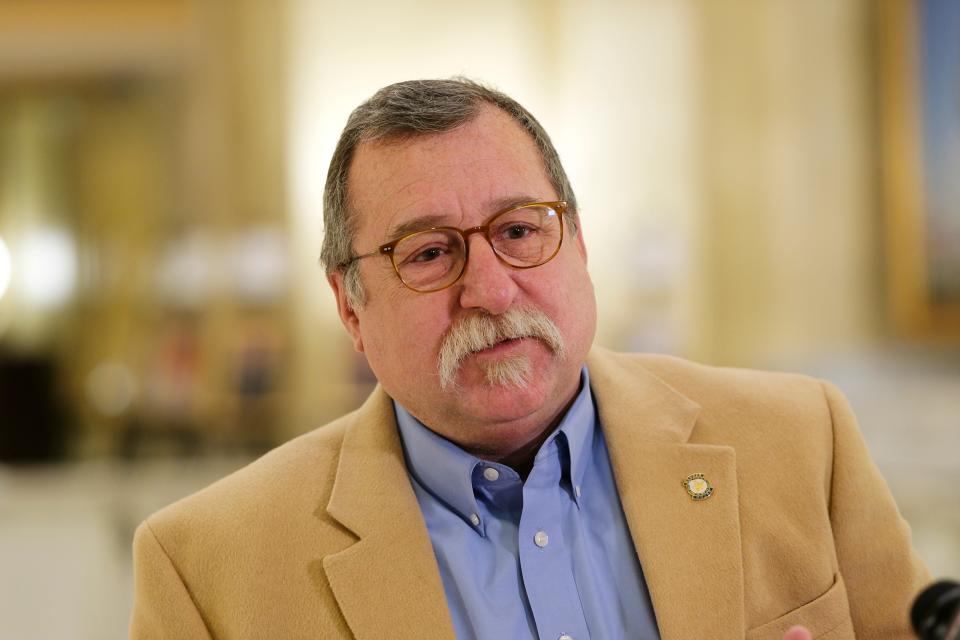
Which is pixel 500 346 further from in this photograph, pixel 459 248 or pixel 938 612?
pixel 938 612

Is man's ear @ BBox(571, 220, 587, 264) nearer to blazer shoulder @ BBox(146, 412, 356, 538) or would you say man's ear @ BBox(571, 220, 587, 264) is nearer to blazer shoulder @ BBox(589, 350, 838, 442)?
blazer shoulder @ BBox(589, 350, 838, 442)

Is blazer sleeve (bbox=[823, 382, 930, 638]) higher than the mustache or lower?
lower

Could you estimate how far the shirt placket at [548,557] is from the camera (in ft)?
5.48

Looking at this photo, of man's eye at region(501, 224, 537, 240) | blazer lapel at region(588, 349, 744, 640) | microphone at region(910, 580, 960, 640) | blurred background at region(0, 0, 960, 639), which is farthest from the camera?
blurred background at region(0, 0, 960, 639)

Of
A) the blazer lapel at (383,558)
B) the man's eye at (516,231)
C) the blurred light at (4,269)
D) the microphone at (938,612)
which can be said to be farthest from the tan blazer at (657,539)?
the blurred light at (4,269)

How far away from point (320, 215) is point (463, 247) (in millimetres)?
5243

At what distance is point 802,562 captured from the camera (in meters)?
1.72

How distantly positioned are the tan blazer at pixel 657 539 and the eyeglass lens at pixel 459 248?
33 cm

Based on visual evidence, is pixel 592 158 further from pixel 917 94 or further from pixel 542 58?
pixel 917 94

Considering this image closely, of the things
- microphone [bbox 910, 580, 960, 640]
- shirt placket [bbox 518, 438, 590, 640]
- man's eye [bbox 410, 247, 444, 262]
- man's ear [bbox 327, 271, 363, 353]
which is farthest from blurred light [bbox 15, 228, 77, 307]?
microphone [bbox 910, 580, 960, 640]

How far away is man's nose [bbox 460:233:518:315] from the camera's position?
5.49ft

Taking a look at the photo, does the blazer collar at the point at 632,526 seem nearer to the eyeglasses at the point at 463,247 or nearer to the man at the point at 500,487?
the man at the point at 500,487

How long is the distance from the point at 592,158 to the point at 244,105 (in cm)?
230

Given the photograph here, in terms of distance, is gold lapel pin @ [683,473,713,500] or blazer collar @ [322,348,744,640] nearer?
blazer collar @ [322,348,744,640]
